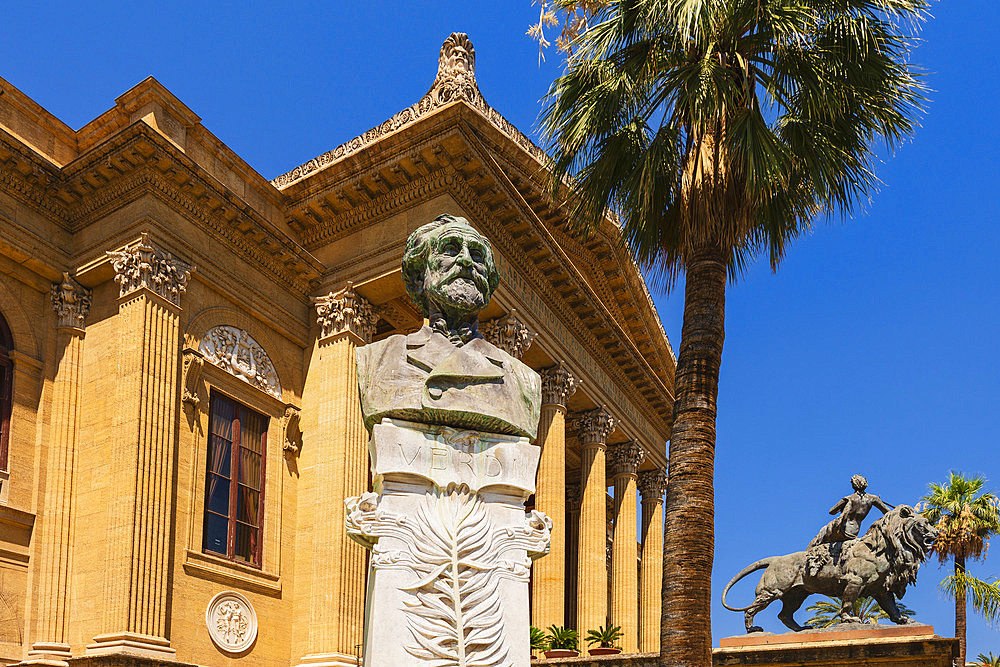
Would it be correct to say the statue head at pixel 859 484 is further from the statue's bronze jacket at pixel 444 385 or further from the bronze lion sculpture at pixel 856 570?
the statue's bronze jacket at pixel 444 385

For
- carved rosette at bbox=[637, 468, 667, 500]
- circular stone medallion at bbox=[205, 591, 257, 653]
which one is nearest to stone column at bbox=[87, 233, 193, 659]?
circular stone medallion at bbox=[205, 591, 257, 653]

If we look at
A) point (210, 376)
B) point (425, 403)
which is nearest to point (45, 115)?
point (210, 376)

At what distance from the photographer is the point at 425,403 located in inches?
212

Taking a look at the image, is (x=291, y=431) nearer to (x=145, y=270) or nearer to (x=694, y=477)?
(x=145, y=270)

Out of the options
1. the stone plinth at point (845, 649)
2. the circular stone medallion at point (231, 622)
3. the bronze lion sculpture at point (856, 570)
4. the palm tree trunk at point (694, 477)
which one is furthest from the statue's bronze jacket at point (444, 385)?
the circular stone medallion at point (231, 622)

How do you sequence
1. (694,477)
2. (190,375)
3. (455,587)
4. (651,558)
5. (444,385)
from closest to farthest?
(455,587), (444,385), (694,477), (190,375), (651,558)

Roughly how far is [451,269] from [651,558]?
Answer: 31.6 metres

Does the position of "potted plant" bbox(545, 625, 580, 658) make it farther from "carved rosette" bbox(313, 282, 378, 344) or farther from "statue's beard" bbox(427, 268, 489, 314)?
"statue's beard" bbox(427, 268, 489, 314)

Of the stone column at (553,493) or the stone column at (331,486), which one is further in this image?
the stone column at (553,493)

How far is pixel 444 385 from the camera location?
549 cm

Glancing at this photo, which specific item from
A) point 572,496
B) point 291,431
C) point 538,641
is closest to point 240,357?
point 291,431

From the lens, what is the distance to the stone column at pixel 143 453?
→ 18.6 metres

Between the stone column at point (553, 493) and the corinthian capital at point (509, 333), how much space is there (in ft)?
6.23

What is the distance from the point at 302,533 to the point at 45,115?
1024 cm
